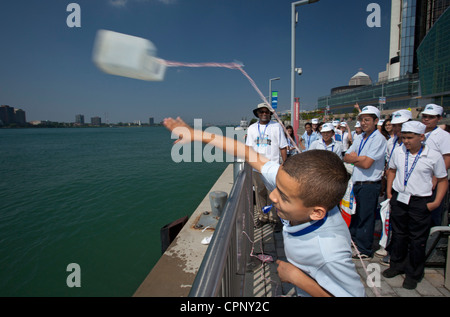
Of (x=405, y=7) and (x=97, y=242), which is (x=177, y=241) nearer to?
(x=97, y=242)

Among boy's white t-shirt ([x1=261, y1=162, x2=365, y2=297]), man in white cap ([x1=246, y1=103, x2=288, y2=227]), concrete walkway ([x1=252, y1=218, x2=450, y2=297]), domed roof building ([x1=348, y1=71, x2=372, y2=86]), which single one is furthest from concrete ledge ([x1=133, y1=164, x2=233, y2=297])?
domed roof building ([x1=348, y1=71, x2=372, y2=86])

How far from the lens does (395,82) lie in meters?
76.9

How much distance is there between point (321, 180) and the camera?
1.24m

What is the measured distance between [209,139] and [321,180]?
3.42 ft

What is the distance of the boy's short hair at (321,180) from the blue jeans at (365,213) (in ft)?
9.71

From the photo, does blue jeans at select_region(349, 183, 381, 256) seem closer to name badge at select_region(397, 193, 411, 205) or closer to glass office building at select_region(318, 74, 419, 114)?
name badge at select_region(397, 193, 411, 205)

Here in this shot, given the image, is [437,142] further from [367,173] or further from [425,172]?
[367,173]

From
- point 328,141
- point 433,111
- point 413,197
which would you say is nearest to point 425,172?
point 413,197

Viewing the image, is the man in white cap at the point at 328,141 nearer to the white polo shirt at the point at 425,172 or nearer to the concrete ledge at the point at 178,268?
the white polo shirt at the point at 425,172

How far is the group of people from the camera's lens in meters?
1.23

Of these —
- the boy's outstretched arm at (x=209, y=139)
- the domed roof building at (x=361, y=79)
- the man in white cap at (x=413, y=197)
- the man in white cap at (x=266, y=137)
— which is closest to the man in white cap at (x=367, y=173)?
the man in white cap at (x=413, y=197)

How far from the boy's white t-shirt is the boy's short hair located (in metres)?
0.13

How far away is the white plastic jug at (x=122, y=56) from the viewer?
68.5 inches

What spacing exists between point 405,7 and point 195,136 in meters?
113
